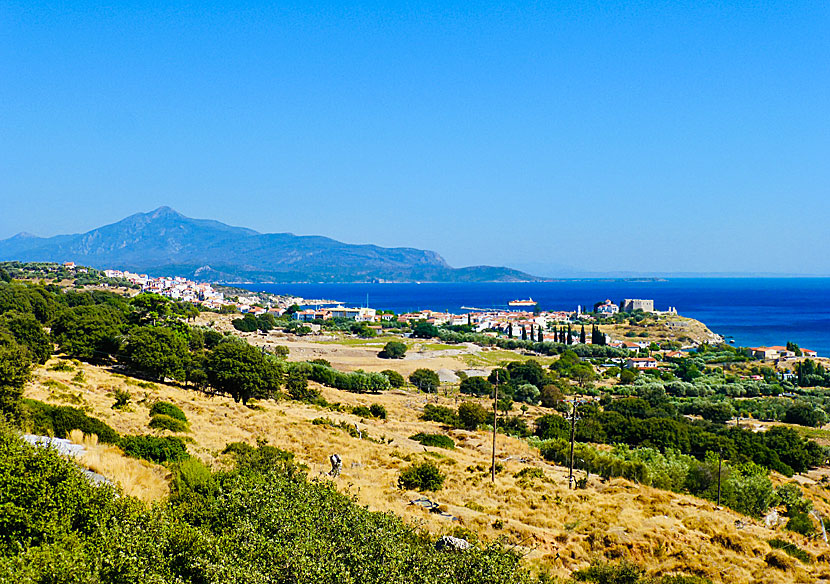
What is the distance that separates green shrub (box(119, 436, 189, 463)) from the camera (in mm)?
14734

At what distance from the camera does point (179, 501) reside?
1019 cm

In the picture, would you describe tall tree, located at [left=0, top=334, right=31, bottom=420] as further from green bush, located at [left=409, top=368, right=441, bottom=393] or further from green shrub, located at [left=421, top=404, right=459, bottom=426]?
green bush, located at [left=409, top=368, right=441, bottom=393]

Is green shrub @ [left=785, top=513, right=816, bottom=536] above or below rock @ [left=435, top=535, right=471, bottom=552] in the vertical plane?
below

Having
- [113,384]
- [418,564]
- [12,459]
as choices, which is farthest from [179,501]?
[113,384]

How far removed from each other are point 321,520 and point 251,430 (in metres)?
14.7

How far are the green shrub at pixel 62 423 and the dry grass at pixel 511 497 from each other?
191 centimetres

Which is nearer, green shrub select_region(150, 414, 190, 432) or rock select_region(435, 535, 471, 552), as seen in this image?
rock select_region(435, 535, 471, 552)

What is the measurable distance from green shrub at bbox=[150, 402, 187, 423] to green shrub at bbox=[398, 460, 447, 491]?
8.48 meters

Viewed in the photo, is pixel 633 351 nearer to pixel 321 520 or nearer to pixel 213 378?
pixel 213 378

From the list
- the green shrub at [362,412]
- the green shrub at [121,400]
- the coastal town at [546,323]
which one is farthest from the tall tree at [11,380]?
the coastal town at [546,323]

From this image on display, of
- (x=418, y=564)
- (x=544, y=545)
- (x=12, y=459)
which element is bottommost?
(x=544, y=545)

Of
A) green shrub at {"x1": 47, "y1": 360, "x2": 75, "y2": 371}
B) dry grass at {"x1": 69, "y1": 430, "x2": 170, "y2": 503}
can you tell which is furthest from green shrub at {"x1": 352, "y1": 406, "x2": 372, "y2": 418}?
dry grass at {"x1": 69, "y1": 430, "x2": 170, "y2": 503}

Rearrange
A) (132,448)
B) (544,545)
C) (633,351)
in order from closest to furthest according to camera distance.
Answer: (544,545)
(132,448)
(633,351)

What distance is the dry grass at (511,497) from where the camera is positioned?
13812mm
